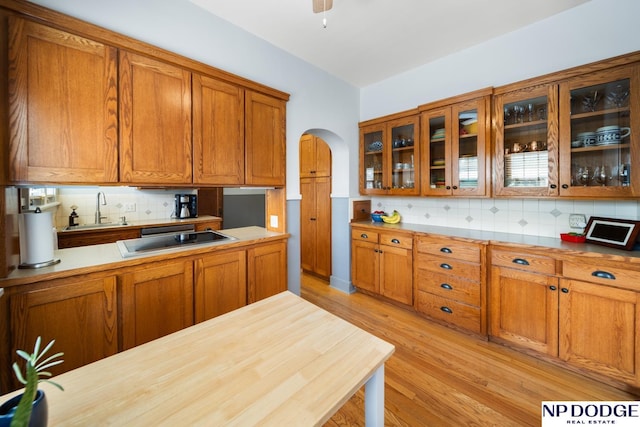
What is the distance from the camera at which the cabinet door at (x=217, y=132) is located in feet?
6.56

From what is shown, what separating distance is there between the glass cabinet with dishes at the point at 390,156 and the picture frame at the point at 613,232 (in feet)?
4.74

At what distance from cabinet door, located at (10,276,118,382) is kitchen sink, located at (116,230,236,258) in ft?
0.89

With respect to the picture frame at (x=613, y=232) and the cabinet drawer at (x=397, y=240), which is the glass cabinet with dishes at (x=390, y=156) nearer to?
the cabinet drawer at (x=397, y=240)

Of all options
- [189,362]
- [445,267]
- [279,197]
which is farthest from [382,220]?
[189,362]

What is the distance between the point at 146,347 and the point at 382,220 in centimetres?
292

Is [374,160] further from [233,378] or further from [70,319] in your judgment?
[70,319]

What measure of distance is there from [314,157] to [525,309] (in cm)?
307

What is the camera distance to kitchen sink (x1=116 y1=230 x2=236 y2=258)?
5.87 ft

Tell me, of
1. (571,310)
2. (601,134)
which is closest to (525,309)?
(571,310)

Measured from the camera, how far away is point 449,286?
8.29 feet

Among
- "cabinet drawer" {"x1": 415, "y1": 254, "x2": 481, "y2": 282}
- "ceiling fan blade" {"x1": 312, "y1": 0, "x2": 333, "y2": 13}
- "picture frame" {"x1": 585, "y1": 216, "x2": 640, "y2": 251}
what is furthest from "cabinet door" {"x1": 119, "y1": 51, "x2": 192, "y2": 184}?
"picture frame" {"x1": 585, "y1": 216, "x2": 640, "y2": 251}

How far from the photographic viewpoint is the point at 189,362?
875mm

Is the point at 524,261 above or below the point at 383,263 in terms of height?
above

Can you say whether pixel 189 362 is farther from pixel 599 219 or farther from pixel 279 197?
pixel 599 219
